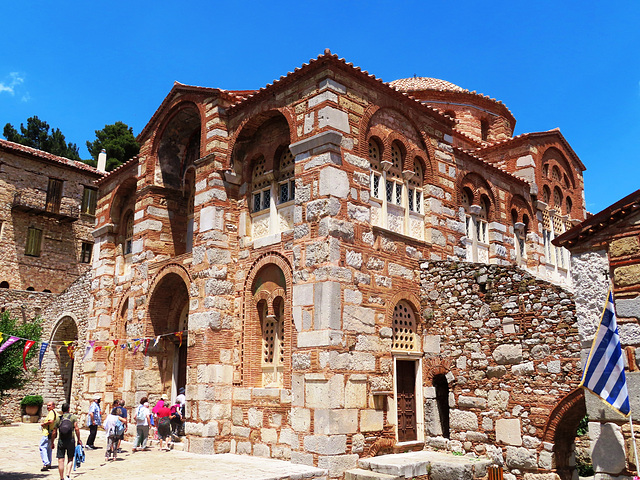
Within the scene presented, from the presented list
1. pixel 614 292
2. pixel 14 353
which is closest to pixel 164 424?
pixel 614 292

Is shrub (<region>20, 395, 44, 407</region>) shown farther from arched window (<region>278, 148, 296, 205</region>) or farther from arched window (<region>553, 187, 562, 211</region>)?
arched window (<region>553, 187, 562, 211</region>)

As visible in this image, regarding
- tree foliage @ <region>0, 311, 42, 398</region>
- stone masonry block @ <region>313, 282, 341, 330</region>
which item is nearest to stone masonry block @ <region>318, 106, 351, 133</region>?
stone masonry block @ <region>313, 282, 341, 330</region>

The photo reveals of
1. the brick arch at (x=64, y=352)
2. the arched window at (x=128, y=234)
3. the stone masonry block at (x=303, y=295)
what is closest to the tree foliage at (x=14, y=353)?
the brick arch at (x=64, y=352)

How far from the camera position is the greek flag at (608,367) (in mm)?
6586

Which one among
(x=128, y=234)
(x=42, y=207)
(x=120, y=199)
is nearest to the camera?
(x=128, y=234)

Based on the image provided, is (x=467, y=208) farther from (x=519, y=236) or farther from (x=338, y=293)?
(x=338, y=293)

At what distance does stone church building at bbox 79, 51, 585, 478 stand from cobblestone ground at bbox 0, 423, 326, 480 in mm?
480

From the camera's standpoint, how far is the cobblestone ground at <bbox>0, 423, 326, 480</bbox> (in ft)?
30.4

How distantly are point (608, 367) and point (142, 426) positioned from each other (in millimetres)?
9577

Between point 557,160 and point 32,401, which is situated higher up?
point 557,160

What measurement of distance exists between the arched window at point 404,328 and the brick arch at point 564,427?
119 inches

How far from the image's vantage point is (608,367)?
6672 millimetres

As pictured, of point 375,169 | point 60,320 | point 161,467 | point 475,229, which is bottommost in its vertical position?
point 161,467

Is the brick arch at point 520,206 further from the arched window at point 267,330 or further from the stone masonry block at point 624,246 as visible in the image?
the stone masonry block at point 624,246
